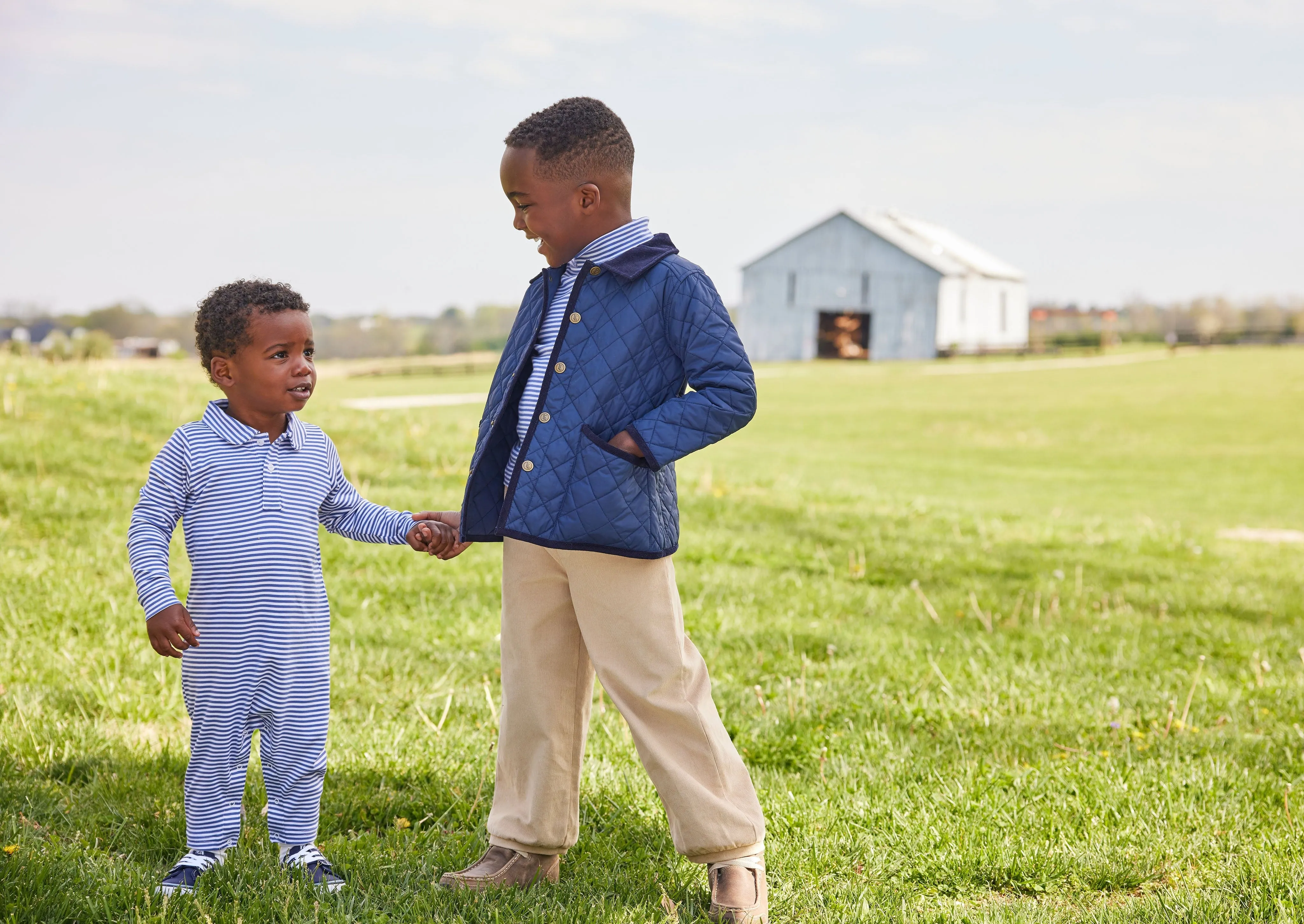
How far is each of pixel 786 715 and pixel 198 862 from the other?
88.0 inches

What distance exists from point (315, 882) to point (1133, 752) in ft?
9.36

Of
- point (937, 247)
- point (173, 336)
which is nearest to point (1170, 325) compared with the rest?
point (937, 247)

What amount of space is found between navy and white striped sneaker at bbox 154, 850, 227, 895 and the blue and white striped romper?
2cm

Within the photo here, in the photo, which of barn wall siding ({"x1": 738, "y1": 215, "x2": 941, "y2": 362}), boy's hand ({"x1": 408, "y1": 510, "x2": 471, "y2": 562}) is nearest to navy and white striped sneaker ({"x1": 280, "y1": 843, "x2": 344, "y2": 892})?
boy's hand ({"x1": 408, "y1": 510, "x2": 471, "y2": 562})

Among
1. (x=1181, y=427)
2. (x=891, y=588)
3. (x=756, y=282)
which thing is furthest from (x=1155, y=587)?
(x=756, y=282)

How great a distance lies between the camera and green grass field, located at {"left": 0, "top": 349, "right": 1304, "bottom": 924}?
288cm

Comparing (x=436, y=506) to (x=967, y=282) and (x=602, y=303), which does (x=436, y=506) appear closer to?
(x=602, y=303)

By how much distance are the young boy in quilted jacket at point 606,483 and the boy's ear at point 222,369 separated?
0.61 m

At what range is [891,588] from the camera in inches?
269

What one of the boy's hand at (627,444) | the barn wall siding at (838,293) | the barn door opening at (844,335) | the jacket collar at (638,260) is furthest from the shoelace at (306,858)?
the barn door opening at (844,335)

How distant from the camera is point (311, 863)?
283 centimetres

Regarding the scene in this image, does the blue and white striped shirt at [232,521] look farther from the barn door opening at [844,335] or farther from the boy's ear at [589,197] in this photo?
the barn door opening at [844,335]

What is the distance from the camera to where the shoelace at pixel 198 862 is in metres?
2.74

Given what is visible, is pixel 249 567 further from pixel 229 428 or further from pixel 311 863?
pixel 311 863
